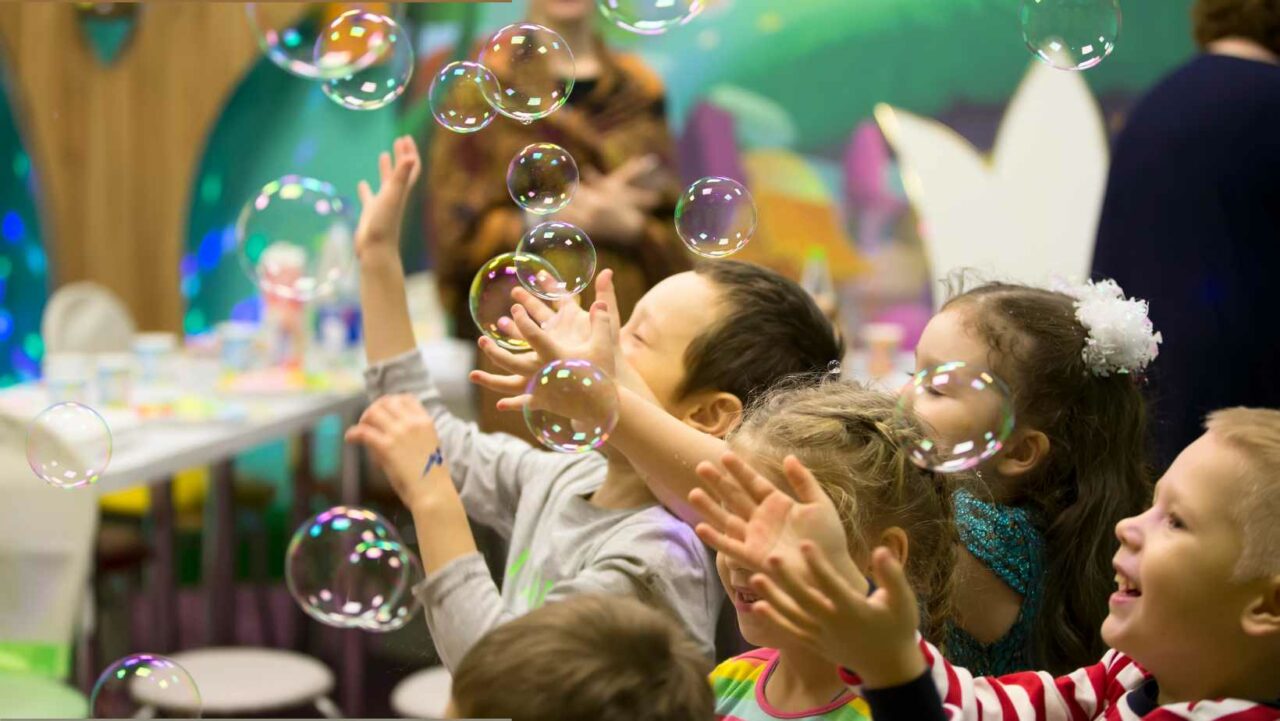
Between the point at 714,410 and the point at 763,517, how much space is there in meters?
0.48

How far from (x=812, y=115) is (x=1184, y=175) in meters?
2.99

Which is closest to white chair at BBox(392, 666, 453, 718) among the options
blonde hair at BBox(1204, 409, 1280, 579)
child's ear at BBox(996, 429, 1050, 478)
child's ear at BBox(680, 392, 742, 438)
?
child's ear at BBox(680, 392, 742, 438)

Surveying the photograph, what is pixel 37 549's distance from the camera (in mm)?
2312

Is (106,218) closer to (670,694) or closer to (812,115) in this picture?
(812,115)

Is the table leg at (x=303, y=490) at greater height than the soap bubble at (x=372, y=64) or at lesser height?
lesser

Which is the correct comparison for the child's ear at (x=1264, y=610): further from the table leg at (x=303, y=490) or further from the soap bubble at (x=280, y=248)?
the table leg at (x=303, y=490)

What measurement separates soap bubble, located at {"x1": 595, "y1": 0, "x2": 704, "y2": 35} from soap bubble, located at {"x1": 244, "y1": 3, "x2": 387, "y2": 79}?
33cm

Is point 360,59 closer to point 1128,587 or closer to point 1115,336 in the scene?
point 1115,336

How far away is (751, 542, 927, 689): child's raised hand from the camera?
976 millimetres

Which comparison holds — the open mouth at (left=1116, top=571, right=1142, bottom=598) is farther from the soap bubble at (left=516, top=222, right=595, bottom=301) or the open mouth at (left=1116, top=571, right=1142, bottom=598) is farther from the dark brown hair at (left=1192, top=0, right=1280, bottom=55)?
the dark brown hair at (left=1192, top=0, right=1280, bottom=55)

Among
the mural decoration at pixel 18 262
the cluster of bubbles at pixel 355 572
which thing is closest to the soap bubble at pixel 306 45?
the cluster of bubbles at pixel 355 572

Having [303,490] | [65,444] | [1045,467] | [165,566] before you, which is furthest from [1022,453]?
[303,490]

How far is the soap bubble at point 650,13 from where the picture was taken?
1765 mm

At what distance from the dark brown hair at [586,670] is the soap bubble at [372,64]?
42.5 inches
